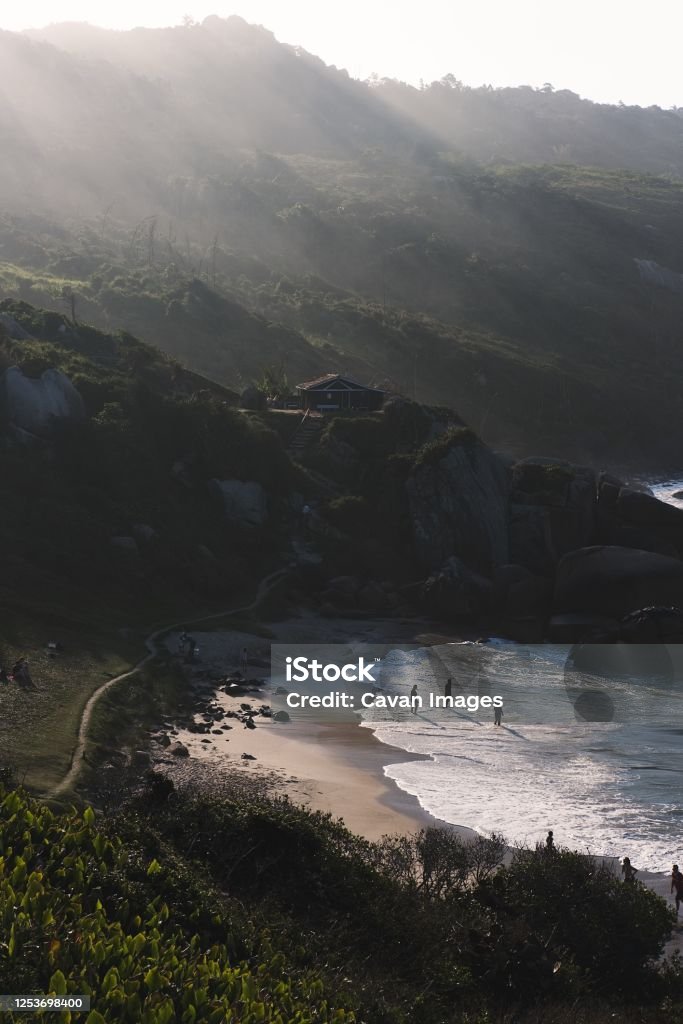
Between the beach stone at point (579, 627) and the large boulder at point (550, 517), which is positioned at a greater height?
the large boulder at point (550, 517)

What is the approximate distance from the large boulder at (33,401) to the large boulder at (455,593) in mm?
27689

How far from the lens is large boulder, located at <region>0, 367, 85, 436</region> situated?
72.9 meters

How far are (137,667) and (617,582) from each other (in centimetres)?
3293

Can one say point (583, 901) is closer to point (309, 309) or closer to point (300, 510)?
point (300, 510)

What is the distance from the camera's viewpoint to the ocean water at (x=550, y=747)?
34.6 meters

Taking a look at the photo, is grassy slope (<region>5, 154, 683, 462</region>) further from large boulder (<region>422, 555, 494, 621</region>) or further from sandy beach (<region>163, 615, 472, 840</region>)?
sandy beach (<region>163, 615, 472, 840</region>)

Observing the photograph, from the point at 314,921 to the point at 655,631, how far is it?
157 ft

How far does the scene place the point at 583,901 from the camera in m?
22.5

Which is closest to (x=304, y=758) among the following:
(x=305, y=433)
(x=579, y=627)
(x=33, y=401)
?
(x=579, y=627)

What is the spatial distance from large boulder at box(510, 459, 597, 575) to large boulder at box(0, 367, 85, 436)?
32.3 m

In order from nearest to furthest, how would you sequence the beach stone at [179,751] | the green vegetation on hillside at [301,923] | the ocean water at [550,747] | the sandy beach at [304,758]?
the green vegetation on hillside at [301,923] < the sandy beach at [304,758] < the ocean water at [550,747] < the beach stone at [179,751]

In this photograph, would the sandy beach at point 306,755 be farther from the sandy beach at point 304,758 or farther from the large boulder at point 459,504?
the large boulder at point 459,504
